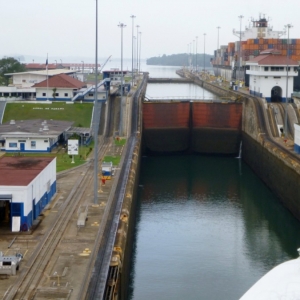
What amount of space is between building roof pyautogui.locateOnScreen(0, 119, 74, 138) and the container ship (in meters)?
30.9

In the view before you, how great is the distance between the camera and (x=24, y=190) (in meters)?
21.0

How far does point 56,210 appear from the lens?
24.3 metres

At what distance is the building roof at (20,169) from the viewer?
21984 mm

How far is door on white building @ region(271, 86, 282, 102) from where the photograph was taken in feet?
178

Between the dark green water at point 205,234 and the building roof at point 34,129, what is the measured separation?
6495 millimetres

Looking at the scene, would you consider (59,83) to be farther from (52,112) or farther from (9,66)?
(9,66)

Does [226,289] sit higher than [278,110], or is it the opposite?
[278,110]

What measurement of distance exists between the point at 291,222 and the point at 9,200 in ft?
52.4

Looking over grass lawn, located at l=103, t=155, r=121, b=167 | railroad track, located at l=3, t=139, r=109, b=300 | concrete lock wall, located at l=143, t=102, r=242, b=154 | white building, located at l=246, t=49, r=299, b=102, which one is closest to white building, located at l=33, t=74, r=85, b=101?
concrete lock wall, located at l=143, t=102, r=242, b=154

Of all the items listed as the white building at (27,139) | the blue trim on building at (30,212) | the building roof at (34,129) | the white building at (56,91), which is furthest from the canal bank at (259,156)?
the white building at (56,91)

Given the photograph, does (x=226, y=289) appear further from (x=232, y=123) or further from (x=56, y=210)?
(x=232, y=123)

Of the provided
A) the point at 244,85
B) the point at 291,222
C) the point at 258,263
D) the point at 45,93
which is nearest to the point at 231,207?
the point at 291,222

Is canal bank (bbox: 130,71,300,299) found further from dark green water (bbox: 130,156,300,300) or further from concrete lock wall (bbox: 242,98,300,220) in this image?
concrete lock wall (bbox: 242,98,300,220)

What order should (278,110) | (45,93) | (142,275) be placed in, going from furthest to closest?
(45,93) → (278,110) → (142,275)
